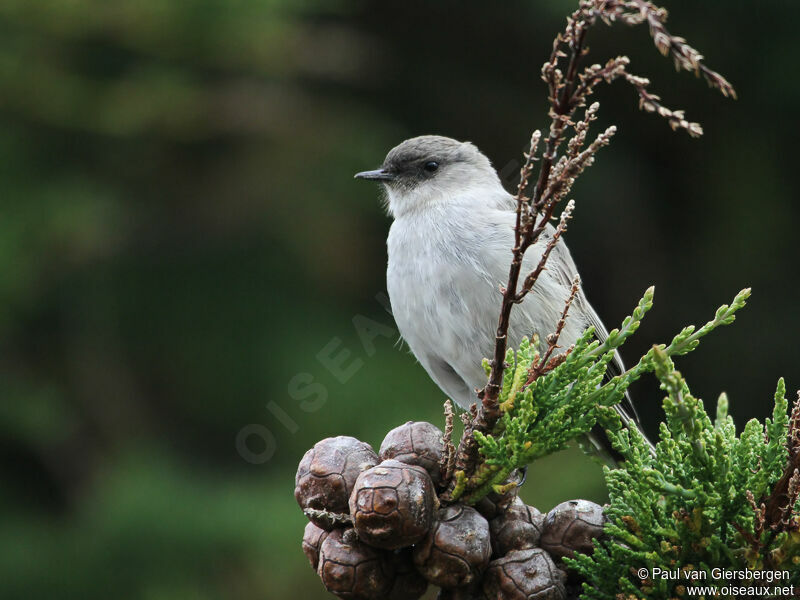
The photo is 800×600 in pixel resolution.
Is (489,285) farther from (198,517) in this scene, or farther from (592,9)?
(198,517)

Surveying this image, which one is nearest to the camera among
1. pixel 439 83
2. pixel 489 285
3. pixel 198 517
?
pixel 489 285

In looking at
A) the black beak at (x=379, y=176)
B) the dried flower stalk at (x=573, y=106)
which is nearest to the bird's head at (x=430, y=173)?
the black beak at (x=379, y=176)

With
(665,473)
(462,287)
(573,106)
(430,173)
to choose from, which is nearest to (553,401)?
(665,473)

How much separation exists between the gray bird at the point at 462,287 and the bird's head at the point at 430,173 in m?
0.03

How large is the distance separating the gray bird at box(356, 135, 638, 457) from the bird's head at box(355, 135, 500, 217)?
26 millimetres

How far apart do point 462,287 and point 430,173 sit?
1017 mm

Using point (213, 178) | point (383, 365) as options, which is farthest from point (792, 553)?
point (213, 178)

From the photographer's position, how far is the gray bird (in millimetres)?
3264

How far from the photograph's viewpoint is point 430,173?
13.6ft

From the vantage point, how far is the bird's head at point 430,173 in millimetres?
3973

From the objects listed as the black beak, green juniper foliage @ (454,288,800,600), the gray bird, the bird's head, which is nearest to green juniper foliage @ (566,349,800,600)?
green juniper foliage @ (454,288,800,600)

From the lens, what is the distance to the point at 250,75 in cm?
651

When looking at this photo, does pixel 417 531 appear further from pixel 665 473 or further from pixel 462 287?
pixel 462 287

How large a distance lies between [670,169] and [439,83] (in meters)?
1.97
